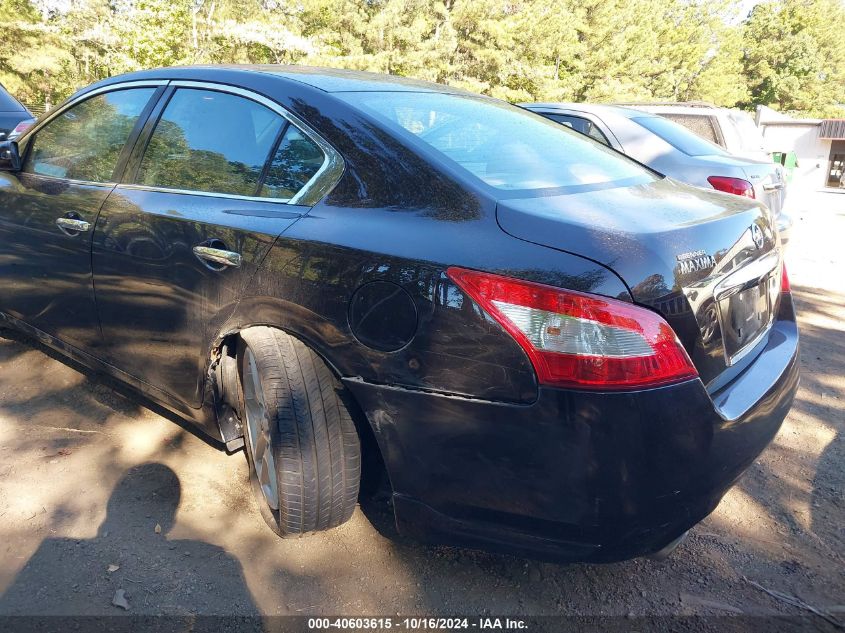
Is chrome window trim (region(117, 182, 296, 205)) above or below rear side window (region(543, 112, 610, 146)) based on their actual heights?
above

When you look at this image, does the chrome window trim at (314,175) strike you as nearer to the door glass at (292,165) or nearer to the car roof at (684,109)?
the door glass at (292,165)

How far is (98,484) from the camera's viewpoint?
2.77 m

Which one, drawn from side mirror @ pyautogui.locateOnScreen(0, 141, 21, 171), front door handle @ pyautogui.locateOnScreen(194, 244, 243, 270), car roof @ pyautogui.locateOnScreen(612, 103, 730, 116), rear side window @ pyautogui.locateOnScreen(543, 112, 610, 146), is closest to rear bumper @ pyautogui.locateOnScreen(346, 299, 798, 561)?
front door handle @ pyautogui.locateOnScreen(194, 244, 243, 270)

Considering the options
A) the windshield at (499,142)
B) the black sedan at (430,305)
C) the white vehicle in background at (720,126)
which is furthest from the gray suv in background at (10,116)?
the white vehicle in background at (720,126)

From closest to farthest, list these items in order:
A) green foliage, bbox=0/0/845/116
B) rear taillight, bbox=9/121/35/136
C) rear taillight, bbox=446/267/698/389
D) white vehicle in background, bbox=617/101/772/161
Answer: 1. rear taillight, bbox=446/267/698/389
2. rear taillight, bbox=9/121/35/136
3. white vehicle in background, bbox=617/101/772/161
4. green foliage, bbox=0/0/845/116

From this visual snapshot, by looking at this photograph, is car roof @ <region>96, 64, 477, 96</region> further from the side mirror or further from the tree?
the tree

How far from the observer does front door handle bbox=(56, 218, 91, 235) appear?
2.89 m

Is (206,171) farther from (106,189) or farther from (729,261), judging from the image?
(729,261)

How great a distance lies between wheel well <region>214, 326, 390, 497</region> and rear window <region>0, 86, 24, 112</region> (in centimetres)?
632

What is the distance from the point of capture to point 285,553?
240cm

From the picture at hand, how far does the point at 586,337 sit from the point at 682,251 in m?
0.40

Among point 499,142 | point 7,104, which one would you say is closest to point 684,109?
point 499,142

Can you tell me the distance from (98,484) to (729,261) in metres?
2.47

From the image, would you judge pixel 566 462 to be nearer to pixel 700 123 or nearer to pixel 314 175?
pixel 314 175
